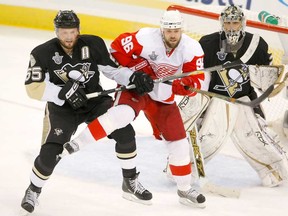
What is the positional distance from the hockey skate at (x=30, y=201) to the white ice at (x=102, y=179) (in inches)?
3.5

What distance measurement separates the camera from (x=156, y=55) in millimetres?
4016

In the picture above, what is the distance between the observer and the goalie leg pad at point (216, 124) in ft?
15.0

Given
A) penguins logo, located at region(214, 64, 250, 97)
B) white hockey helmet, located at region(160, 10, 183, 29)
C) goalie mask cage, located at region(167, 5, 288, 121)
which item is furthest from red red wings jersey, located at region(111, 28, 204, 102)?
goalie mask cage, located at region(167, 5, 288, 121)

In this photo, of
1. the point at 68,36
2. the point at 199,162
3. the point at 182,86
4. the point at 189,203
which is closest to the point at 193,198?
the point at 189,203

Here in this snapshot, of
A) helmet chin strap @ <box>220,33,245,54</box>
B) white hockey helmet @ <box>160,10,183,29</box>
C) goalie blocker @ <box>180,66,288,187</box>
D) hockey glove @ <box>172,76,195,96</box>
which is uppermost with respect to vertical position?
white hockey helmet @ <box>160,10,183,29</box>

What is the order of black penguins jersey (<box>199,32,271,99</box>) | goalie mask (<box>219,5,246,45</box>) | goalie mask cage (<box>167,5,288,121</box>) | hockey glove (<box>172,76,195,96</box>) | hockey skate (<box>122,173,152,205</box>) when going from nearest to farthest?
hockey glove (<box>172,76,195,96</box>) → hockey skate (<box>122,173,152,205</box>) → goalie mask (<box>219,5,246,45</box>) → black penguins jersey (<box>199,32,271,99</box>) → goalie mask cage (<box>167,5,288,121</box>)

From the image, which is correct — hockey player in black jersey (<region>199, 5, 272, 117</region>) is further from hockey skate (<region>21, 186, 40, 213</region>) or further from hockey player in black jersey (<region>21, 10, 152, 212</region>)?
hockey skate (<region>21, 186, 40, 213</region>)

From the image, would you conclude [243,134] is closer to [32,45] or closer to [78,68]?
[78,68]

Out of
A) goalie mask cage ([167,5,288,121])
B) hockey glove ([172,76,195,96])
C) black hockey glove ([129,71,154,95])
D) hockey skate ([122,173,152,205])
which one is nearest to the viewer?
black hockey glove ([129,71,154,95])

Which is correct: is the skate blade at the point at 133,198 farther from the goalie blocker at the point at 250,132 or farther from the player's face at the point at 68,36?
the player's face at the point at 68,36

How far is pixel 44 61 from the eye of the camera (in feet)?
12.9

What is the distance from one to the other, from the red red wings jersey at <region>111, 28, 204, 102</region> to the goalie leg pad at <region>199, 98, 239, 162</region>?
21.8 inches

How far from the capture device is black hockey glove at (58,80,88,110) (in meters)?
3.88

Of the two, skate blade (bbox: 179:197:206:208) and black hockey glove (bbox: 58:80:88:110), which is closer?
black hockey glove (bbox: 58:80:88:110)
